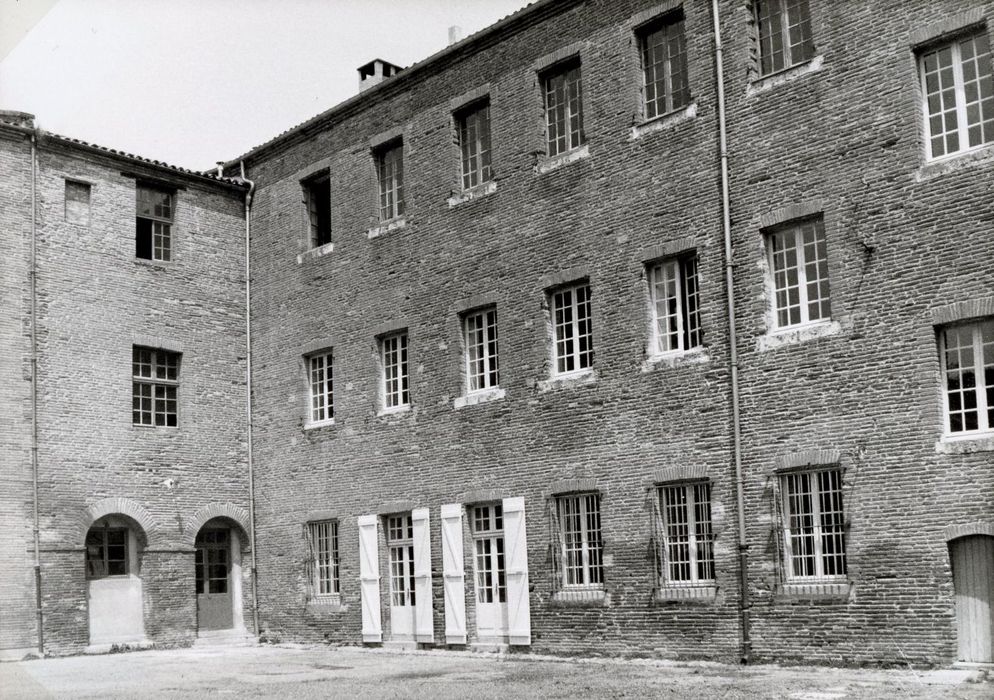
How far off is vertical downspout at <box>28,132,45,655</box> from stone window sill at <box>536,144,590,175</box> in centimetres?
1012

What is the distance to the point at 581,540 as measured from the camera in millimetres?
19047

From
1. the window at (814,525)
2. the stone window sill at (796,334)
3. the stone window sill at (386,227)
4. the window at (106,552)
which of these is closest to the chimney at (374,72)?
the stone window sill at (386,227)

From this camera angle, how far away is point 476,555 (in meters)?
20.7

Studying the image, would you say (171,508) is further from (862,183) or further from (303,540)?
(862,183)

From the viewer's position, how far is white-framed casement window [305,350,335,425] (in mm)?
24281

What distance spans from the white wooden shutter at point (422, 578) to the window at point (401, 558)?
36 cm

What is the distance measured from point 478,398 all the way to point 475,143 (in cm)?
479

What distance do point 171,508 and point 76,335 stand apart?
4029mm

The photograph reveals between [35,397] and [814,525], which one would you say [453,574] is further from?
[35,397]

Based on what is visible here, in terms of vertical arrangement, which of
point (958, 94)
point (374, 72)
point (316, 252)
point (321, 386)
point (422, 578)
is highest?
point (374, 72)

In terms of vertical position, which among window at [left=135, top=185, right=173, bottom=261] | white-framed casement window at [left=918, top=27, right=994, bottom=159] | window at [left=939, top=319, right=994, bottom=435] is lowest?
window at [left=939, top=319, right=994, bottom=435]

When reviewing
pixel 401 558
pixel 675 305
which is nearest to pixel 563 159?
pixel 675 305

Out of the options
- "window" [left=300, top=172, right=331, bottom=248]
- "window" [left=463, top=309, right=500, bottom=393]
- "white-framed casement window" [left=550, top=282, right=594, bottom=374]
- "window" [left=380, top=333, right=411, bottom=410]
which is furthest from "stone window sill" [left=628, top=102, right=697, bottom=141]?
"window" [left=300, top=172, right=331, bottom=248]

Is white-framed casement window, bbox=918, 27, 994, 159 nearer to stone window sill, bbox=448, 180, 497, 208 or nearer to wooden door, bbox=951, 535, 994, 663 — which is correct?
wooden door, bbox=951, 535, 994, 663
